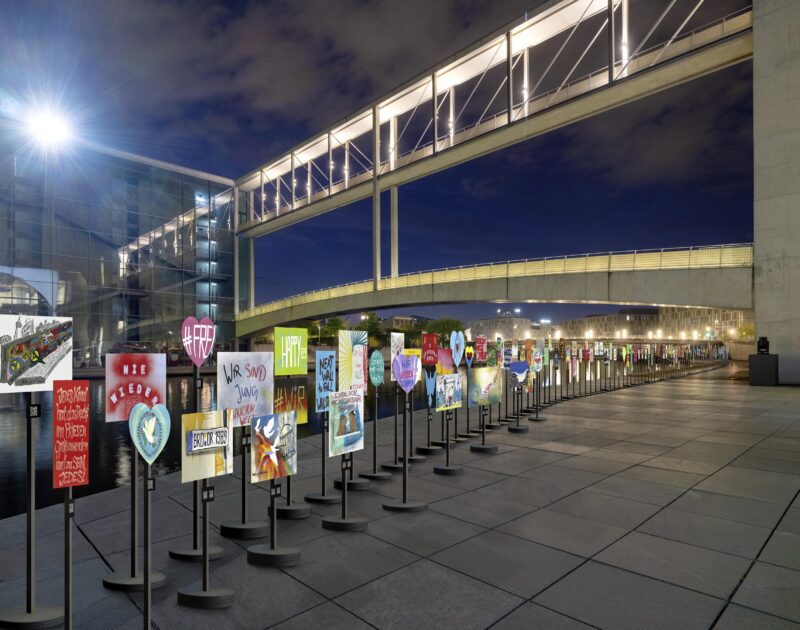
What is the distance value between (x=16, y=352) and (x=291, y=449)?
109 inches

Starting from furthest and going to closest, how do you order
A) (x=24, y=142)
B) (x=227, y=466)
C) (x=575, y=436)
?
(x=24, y=142) < (x=575, y=436) < (x=227, y=466)

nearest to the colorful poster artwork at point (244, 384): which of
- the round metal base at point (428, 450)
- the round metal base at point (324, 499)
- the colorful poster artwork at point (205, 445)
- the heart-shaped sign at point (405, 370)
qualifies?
the colorful poster artwork at point (205, 445)

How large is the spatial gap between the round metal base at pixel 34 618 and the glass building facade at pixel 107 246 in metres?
39.8

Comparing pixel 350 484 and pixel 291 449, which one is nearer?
pixel 291 449

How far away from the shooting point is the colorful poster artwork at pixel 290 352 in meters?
6.73

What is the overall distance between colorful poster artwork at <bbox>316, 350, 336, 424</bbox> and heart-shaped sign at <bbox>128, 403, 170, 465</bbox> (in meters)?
2.73

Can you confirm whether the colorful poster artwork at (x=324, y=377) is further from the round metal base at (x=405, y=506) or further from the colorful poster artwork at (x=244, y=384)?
the round metal base at (x=405, y=506)

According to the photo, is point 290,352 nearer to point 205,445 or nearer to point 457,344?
point 205,445

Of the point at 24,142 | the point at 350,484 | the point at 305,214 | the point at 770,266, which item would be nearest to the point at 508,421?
the point at 350,484

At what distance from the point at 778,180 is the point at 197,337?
32129 millimetres

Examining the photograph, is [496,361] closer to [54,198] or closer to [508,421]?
[508,421]

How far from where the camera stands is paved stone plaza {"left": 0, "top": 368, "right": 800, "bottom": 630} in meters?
4.49

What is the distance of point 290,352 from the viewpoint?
6.93 metres

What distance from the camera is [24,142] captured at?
4000cm
